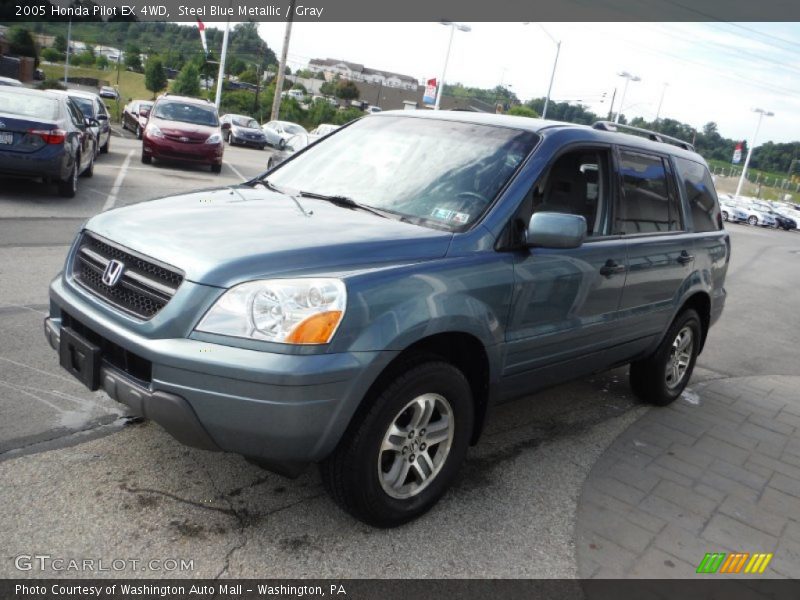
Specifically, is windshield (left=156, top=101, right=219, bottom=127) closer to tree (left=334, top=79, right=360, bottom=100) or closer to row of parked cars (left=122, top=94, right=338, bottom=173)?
row of parked cars (left=122, top=94, right=338, bottom=173)

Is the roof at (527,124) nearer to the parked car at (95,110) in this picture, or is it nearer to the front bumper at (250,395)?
the front bumper at (250,395)

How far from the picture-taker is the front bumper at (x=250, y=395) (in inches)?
105

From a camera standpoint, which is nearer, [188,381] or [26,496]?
[188,381]

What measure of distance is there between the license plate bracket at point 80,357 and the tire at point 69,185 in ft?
28.0

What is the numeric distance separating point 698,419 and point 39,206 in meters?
8.98

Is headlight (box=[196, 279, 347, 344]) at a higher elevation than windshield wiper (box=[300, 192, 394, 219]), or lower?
lower

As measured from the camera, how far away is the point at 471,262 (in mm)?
3332

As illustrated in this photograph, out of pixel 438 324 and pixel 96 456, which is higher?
pixel 438 324

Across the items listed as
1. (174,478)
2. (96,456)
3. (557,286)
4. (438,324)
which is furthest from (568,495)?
(96,456)

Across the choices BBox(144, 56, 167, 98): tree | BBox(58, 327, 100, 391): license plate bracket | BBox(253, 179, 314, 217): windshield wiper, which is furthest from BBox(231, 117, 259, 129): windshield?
BBox(144, 56, 167, 98): tree

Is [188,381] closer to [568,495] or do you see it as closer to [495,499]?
[495,499]

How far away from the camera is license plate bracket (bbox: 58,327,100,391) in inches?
117

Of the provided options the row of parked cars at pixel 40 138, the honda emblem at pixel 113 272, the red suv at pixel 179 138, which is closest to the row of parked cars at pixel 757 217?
the red suv at pixel 179 138
